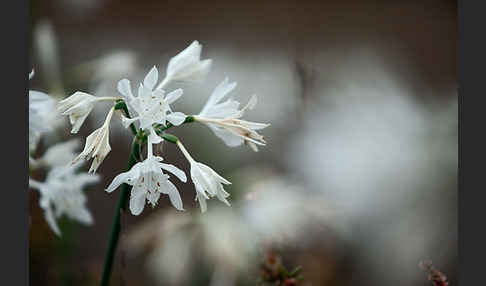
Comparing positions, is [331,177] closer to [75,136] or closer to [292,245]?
[292,245]

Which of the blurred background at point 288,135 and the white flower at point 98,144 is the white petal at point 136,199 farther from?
the blurred background at point 288,135

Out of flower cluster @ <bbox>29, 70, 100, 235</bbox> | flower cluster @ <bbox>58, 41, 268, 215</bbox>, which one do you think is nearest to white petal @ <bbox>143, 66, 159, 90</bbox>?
flower cluster @ <bbox>58, 41, 268, 215</bbox>

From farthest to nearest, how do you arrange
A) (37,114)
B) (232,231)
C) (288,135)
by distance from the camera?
1. (288,135)
2. (232,231)
3. (37,114)

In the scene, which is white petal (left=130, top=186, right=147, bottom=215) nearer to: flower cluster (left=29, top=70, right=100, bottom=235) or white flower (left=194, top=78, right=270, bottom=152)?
white flower (left=194, top=78, right=270, bottom=152)

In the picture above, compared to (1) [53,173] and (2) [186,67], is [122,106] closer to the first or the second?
(2) [186,67]

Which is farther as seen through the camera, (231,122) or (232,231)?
(232,231)

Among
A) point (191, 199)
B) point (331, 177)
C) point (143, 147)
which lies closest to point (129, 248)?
point (191, 199)

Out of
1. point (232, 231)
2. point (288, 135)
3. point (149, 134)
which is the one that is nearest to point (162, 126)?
point (149, 134)
